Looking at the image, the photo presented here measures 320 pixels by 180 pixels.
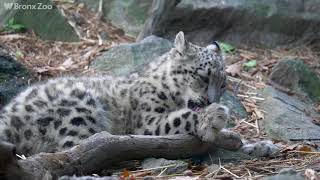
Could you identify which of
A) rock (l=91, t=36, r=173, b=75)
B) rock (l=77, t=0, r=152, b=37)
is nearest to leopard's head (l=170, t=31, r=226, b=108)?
rock (l=91, t=36, r=173, b=75)

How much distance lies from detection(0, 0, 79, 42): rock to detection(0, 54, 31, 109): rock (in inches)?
74.4

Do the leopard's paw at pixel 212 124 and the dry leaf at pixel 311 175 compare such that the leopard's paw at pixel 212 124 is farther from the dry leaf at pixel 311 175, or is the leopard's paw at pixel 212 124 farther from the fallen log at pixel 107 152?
the dry leaf at pixel 311 175

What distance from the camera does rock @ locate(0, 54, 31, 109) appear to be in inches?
248

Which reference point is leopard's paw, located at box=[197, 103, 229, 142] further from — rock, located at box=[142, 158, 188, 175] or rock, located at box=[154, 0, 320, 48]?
rock, located at box=[154, 0, 320, 48]

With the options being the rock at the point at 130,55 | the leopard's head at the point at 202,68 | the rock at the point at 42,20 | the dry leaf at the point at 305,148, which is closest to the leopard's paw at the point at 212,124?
the leopard's head at the point at 202,68

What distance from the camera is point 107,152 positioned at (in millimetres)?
4488

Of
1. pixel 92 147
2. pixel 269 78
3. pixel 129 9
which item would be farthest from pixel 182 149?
pixel 129 9

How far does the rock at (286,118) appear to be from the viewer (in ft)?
21.0

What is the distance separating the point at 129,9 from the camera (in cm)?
968

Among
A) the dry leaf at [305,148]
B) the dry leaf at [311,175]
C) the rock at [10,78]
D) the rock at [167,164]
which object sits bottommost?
the dry leaf at [305,148]

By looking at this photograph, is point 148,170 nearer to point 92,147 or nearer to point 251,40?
point 92,147

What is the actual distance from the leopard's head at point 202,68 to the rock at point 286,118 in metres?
0.84

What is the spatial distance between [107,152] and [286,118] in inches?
110

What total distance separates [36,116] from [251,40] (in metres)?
4.91
